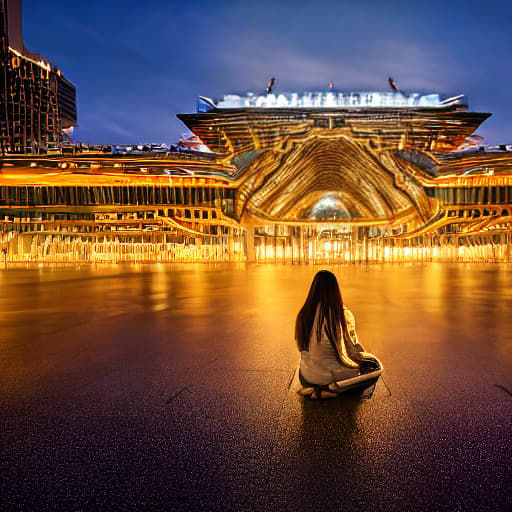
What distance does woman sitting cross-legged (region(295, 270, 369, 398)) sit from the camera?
450 centimetres

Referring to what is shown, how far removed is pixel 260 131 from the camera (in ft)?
95.1

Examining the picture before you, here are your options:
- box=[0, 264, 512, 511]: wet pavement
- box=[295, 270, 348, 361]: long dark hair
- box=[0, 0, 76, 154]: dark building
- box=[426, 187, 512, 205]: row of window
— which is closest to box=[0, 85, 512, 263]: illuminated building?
box=[426, 187, 512, 205]: row of window

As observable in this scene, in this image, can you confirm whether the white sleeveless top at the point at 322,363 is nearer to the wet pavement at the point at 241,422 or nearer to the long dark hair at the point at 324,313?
the long dark hair at the point at 324,313

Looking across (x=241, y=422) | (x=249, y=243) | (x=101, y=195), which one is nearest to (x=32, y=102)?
(x=101, y=195)

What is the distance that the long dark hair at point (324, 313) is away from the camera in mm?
4488

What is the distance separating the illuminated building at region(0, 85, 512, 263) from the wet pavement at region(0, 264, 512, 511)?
21.4 m

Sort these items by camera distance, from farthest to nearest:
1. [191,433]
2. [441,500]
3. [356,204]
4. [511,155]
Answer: [356,204], [511,155], [191,433], [441,500]

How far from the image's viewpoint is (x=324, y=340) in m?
4.53

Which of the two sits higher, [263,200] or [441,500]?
[263,200]

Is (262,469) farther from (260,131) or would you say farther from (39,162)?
(39,162)

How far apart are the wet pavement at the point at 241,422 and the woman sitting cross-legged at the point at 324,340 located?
232 millimetres

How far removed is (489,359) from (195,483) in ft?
15.0

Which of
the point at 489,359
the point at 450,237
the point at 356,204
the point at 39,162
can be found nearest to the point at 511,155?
the point at 450,237

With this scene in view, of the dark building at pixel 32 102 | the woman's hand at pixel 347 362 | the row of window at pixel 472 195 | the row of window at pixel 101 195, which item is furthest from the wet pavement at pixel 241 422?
the dark building at pixel 32 102
